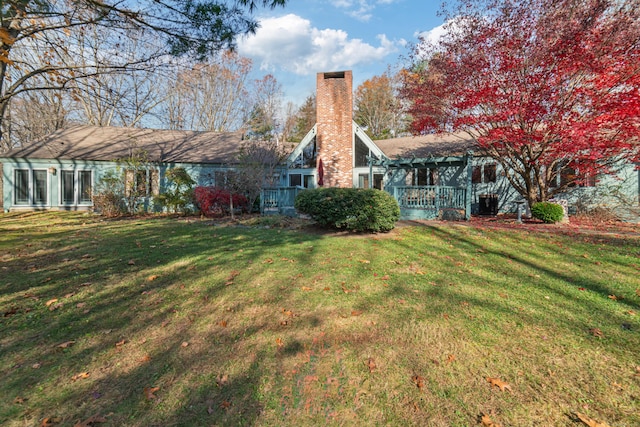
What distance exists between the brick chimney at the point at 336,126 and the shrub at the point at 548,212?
27.6 feet

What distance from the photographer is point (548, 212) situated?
10.2m

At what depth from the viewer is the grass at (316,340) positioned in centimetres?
214

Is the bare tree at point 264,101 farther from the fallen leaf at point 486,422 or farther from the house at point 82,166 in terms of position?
the fallen leaf at point 486,422

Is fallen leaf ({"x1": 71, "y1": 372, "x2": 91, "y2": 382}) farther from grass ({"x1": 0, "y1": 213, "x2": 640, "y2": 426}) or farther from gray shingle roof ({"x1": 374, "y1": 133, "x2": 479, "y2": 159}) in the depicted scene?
gray shingle roof ({"x1": 374, "y1": 133, "x2": 479, "y2": 159})

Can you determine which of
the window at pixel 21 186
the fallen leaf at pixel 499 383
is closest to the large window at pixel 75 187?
the window at pixel 21 186

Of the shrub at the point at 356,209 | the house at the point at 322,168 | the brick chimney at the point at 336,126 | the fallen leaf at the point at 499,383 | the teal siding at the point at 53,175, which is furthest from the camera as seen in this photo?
the brick chimney at the point at 336,126

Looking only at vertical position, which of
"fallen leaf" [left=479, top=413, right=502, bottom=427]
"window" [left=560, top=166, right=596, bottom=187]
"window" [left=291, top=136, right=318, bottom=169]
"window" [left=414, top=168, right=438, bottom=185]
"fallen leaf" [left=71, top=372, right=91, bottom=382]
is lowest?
"fallen leaf" [left=479, top=413, right=502, bottom=427]

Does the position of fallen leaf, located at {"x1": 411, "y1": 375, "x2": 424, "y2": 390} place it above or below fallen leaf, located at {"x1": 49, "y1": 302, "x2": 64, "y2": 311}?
below

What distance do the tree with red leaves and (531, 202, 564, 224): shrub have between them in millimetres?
1076

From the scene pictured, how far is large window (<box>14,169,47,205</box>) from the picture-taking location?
575 inches

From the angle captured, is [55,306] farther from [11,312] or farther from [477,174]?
[477,174]

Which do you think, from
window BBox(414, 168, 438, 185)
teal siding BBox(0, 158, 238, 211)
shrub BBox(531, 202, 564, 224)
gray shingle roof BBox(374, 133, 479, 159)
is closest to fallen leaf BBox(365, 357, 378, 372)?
shrub BBox(531, 202, 564, 224)

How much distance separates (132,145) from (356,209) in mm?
14098

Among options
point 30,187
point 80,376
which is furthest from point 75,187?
point 80,376
